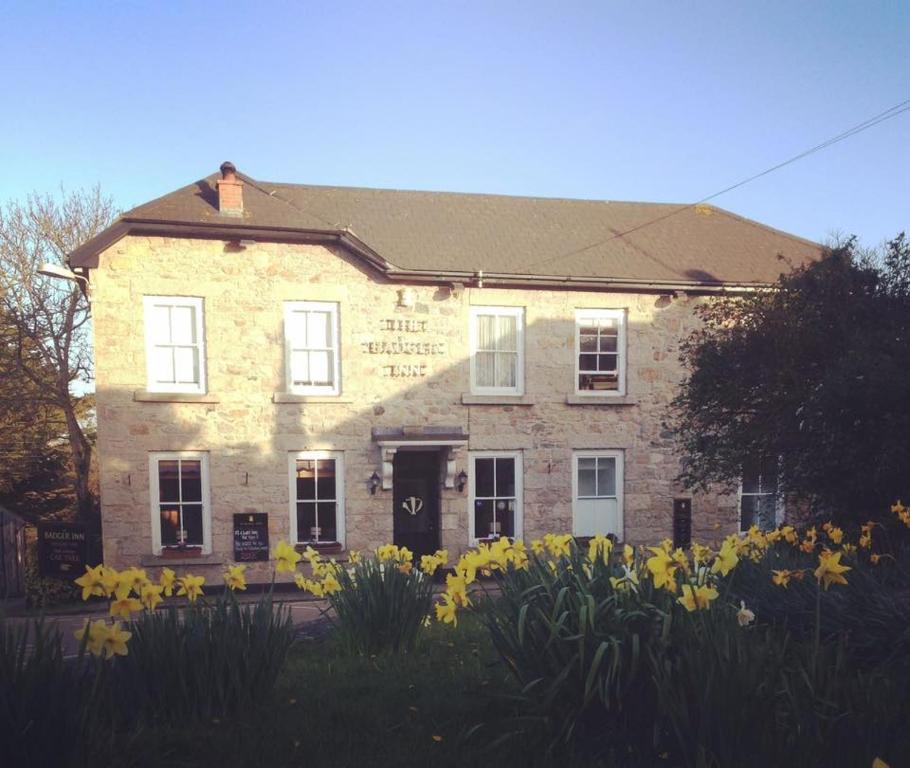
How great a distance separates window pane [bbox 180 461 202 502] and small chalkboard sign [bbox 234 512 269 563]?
0.83 meters

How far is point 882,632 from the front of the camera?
4.01m

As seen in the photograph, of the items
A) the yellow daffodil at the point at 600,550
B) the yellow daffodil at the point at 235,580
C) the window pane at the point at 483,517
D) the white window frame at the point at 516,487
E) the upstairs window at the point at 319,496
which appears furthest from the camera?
the window pane at the point at 483,517

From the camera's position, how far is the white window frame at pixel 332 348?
11766 mm

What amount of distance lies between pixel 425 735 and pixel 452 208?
479 inches

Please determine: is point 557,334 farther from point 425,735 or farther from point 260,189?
point 425,735

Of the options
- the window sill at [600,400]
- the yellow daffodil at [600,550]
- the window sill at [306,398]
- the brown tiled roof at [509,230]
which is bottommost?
the yellow daffodil at [600,550]

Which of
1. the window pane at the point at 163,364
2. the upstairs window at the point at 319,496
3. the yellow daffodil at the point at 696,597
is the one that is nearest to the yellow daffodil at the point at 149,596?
the yellow daffodil at the point at 696,597

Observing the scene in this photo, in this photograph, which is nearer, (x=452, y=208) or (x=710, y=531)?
(x=710, y=531)

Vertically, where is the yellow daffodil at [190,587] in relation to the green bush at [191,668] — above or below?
above

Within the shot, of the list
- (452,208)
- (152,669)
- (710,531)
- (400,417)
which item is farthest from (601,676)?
(452,208)

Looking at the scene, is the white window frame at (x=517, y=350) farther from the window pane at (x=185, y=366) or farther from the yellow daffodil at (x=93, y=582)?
the yellow daffodil at (x=93, y=582)

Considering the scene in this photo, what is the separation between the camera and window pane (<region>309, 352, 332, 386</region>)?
39.3 ft

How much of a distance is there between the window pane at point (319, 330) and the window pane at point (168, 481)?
3184 millimetres

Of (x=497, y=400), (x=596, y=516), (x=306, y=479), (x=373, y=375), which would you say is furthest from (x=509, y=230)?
(x=306, y=479)
